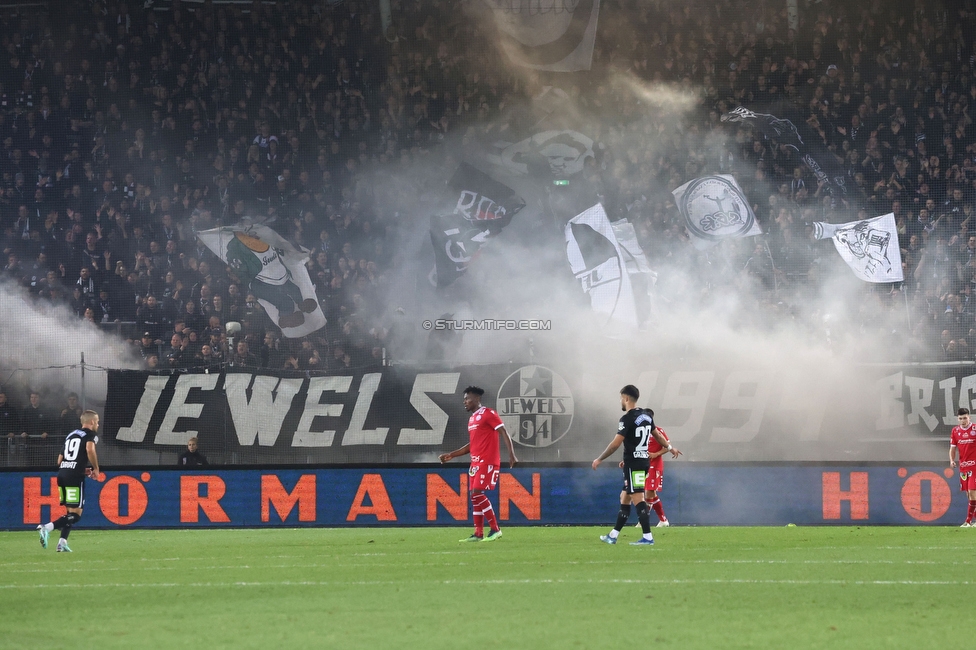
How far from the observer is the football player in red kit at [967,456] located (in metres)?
16.5

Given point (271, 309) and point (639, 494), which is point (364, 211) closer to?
point (271, 309)

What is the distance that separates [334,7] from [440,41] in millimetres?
2661

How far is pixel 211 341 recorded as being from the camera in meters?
22.0

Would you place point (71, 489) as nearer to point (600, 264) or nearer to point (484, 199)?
point (600, 264)

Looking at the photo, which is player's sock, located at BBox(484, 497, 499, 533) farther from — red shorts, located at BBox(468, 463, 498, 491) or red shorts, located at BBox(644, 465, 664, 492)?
red shorts, located at BBox(644, 465, 664, 492)

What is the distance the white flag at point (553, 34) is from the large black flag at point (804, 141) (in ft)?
12.5

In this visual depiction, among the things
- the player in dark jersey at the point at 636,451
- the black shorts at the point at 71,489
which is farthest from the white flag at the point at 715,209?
the black shorts at the point at 71,489

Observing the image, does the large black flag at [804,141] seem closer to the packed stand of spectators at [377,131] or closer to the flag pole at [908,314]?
the packed stand of spectators at [377,131]

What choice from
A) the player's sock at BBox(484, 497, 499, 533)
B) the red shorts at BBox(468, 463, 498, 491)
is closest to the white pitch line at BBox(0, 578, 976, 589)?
the red shorts at BBox(468, 463, 498, 491)

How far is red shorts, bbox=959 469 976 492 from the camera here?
16516 millimetres

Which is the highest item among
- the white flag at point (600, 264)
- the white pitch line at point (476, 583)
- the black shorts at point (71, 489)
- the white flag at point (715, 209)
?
the white flag at point (715, 209)

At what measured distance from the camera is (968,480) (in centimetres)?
1659

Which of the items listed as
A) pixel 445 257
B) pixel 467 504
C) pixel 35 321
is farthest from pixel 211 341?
pixel 467 504

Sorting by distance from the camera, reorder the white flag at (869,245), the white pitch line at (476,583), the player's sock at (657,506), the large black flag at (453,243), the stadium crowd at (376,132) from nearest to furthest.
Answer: the white pitch line at (476,583)
the player's sock at (657,506)
the stadium crowd at (376,132)
the white flag at (869,245)
the large black flag at (453,243)
